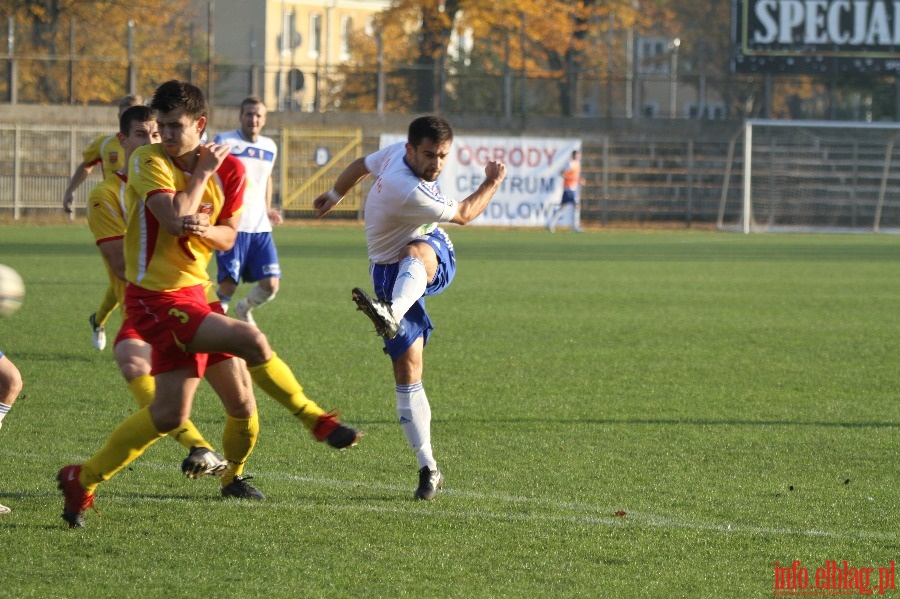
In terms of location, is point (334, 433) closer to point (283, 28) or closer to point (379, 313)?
point (379, 313)

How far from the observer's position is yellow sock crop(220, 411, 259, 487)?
584cm

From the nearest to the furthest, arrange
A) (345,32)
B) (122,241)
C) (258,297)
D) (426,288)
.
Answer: (426,288) < (122,241) < (258,297) < (345,32)

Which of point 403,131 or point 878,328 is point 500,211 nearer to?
point 403,131

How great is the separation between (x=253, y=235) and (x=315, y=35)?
54.1 meters

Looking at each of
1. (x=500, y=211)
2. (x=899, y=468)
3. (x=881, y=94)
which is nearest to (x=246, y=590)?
(x=899, y=468)

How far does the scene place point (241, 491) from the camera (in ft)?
19.7

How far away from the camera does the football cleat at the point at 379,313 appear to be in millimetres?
6004

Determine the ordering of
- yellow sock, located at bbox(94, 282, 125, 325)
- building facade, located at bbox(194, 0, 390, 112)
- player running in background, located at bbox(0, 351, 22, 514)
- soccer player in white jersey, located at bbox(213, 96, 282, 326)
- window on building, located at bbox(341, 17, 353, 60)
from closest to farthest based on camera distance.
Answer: player running in background, located at bbox(0, 351, 22, 514) → yellow sock, located at bbox(94, 282, 125, 325) → soccer player in white jersey, located at bbox(213, 96, 282, 326) → building facade, located at bbox(194, 0, 390, 112) → window on building, located at bbox(341, 17, 353, 60)

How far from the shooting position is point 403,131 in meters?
35.6

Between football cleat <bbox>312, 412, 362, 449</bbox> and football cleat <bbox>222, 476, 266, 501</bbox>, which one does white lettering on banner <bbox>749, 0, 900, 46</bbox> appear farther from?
football cleat <bbox>312, 412, 362, 449</bbox>

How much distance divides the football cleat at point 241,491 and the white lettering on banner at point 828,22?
1145 inches

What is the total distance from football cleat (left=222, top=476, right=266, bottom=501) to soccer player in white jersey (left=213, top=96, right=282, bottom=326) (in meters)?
5.38

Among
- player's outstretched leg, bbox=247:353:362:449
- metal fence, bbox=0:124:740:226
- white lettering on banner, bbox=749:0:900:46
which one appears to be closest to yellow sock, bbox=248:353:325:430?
player's outstretched leg, bbox=247:353:362:449

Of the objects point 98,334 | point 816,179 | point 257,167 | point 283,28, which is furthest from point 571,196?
point 283,28
